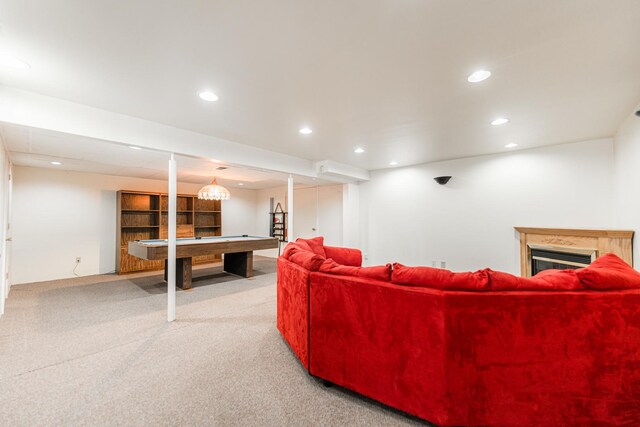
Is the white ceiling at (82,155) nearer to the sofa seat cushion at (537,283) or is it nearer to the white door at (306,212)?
the white door at (306,212)

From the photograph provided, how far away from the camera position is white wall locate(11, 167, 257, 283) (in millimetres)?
4891

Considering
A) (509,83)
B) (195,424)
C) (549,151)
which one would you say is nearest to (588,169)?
(549,151)

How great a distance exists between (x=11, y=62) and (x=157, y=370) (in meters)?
2.62

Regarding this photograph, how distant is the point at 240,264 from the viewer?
5707mm

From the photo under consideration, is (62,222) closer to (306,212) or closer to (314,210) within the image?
(306,212)

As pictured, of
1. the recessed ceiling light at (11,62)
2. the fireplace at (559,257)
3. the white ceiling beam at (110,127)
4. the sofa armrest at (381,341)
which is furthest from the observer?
the fireplace at (559,257)

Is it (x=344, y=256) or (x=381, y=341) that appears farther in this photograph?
(x=344, y=256)

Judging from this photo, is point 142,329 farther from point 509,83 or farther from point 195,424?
point 509,83

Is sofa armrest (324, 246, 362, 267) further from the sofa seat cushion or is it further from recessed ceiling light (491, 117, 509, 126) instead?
the sofa seat cushion

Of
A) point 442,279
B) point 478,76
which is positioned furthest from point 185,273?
point 478,76

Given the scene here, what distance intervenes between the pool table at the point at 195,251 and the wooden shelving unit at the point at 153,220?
128 centimetres

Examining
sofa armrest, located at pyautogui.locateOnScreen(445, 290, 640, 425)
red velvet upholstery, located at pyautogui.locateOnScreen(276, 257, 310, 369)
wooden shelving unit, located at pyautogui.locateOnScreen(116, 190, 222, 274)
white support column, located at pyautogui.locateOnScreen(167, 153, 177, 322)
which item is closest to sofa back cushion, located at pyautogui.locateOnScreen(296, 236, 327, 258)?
red velvet upholstery, located at pyautogui.locateOnScreen(276, 257, 310, 369)

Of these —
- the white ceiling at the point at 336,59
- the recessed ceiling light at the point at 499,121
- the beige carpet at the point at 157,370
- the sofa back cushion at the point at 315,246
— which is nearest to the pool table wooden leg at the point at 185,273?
the beige carpet at the point at 157,370

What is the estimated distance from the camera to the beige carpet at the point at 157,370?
66.0 inches
